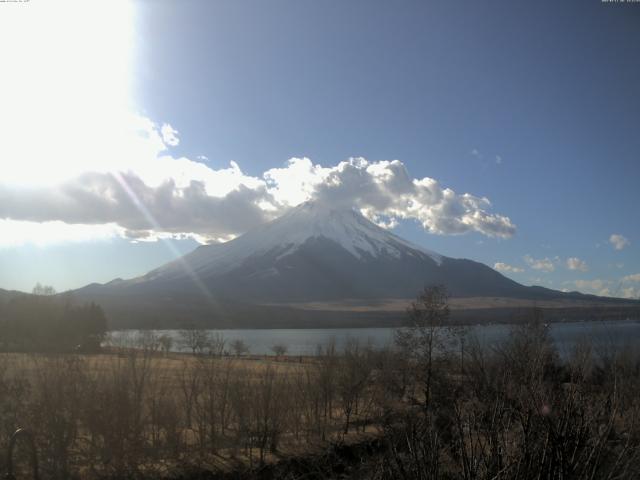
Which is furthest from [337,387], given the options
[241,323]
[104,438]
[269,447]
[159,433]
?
[241,323]

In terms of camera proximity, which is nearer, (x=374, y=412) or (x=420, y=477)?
(x=420, y=477)

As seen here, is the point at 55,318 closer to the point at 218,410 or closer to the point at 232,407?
the point at 218,410

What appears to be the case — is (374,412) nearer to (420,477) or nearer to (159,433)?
(159,433)

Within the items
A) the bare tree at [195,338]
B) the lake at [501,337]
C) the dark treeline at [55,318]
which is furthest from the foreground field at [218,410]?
the bare tree at [195,338]

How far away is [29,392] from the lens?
51.6ft

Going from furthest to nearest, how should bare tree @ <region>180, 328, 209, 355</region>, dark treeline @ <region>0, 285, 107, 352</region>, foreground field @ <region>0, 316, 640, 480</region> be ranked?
bare tree @ <region>180, 328, 209, 355</region>
dark treeline @ <region>0, 285, 107, 352</region>
foreground field @ <region>0, 316, 640, 480</region>

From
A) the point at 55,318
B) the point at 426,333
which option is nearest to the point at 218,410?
the point at 426,333

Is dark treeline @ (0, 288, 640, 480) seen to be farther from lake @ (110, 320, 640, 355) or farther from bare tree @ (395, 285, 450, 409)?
lake @ (110, 320, 640, 355)

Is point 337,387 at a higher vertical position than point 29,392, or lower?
lower

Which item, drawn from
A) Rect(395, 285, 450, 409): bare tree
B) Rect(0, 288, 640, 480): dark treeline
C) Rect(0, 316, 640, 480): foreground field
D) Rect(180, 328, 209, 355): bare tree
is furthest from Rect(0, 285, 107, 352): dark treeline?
Rect(395, 285, 450, 409): bare tree

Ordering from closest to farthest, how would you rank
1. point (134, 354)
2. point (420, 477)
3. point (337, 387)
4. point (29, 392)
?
point (420, 477) → point (29, 392) → point (134, 354) → point (337, 387)

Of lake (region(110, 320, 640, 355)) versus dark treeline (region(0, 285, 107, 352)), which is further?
dark treeline (region(0, 285, 107, 352))

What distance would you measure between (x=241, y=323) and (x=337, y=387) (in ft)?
521

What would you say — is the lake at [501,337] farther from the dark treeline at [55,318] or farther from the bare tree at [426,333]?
the dark treeline at [55,318]
